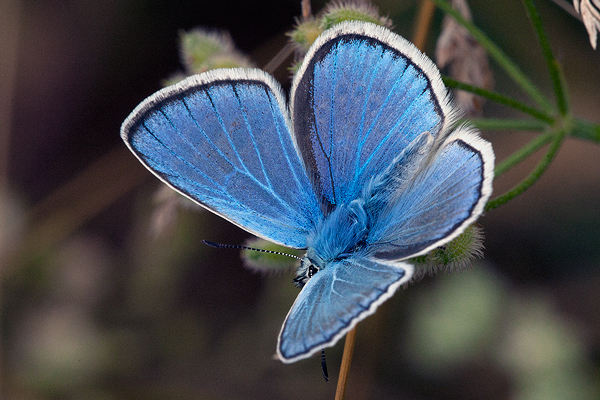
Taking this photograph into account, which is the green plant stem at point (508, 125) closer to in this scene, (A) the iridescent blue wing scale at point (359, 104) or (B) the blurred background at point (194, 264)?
(A) the iridescent blue wing scale at point (359, 104)

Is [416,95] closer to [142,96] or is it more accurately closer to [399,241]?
[399,241]

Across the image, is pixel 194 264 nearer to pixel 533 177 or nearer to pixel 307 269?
pixel 307 269

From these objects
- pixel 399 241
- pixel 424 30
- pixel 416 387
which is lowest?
pixel 416 387

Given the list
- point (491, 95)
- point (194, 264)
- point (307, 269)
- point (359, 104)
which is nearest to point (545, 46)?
point (491, 95)

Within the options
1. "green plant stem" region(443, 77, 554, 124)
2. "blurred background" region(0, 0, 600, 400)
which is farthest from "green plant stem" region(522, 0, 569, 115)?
"blurred background" region(0, 0, 600, 400)

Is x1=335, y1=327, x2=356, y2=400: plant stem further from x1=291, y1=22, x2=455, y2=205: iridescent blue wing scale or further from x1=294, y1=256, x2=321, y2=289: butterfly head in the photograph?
x1=291, y1=22, x2=455, y2=205: iridescent blue wing scale

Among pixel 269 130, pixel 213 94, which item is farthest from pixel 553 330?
pixel 213 94
